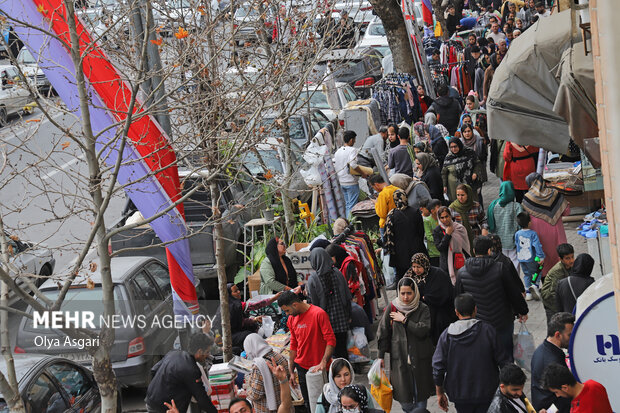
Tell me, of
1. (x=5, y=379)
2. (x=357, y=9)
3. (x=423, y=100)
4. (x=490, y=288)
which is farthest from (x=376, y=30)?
(x=5, y=379)

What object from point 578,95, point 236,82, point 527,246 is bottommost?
point 527,246

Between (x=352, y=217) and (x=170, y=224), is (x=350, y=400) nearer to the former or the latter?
(x=170, y=224)

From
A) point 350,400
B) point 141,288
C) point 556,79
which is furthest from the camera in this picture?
point 141,288

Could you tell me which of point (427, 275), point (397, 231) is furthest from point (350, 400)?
point (397, 231)

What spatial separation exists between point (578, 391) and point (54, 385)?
5.46 metres

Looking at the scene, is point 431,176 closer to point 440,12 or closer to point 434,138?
point 434,138

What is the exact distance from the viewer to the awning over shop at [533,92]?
26.3ft

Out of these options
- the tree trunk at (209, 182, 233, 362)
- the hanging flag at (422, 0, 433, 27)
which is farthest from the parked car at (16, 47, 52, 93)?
the hanging flag at (422, 0, 433, 27)

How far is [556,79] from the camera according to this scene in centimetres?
790

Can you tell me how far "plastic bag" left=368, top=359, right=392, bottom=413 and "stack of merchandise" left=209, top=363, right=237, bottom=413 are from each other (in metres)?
1.60

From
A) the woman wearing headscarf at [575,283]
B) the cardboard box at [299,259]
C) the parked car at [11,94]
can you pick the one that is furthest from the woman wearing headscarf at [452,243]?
the parked car at [11,94]

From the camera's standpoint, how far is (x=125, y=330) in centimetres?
1099

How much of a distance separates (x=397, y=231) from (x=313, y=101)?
34.2 feet

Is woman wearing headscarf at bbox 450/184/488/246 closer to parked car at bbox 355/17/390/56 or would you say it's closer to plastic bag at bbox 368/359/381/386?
plastic bag at bbox 368/359/381/386
